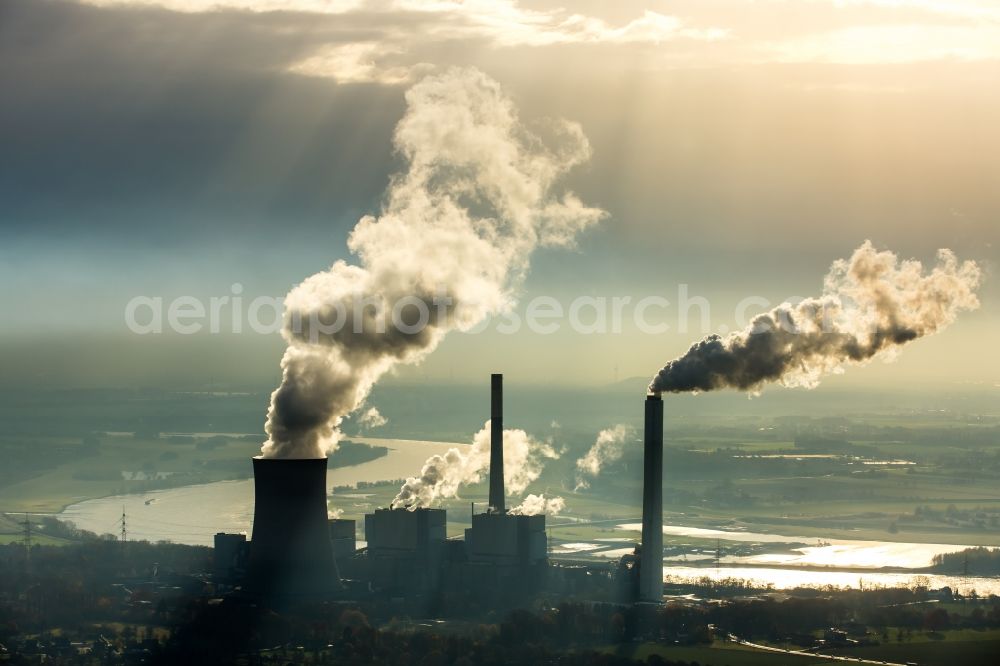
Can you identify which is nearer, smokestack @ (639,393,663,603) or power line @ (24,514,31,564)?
smokestack @ (639,393,663,603)

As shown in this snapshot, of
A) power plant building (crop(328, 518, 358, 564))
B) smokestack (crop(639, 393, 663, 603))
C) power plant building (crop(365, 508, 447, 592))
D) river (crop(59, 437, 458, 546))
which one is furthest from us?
river (crop(59, 437, 458, 546))

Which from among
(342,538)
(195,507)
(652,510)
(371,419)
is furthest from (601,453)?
(652,510)

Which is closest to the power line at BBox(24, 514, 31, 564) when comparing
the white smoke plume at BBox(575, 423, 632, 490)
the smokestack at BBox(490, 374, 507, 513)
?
the smokestack at BBox(490, 374, 507, 513)

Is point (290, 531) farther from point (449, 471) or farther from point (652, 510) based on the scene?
point (449, 471)

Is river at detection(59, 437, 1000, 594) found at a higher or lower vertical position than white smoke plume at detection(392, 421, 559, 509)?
lower

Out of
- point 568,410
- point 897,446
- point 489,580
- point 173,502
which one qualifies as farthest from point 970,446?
point 489,580

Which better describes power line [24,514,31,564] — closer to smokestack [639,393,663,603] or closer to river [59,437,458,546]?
river [59,437,458,546]

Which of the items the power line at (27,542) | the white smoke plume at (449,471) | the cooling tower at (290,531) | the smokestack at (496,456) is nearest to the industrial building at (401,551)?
the cooling tower at (290,531)
